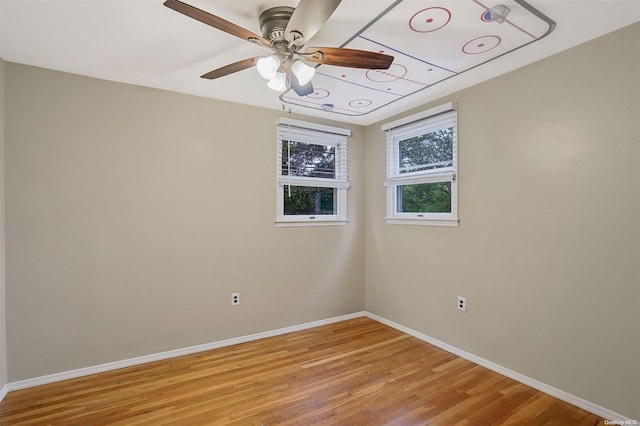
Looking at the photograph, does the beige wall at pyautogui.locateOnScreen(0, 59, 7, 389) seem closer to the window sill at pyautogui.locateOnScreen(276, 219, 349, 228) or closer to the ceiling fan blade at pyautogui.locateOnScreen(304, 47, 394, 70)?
the window sill at pyautogui.locateOnScreen(276, 219, 349, 228)

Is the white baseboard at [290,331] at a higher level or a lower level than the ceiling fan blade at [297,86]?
lower

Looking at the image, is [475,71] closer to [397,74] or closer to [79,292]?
[397,74]

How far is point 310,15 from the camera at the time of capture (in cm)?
134

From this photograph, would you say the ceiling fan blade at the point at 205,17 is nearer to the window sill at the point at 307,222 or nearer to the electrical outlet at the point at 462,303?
the window sill at the point at 307,222

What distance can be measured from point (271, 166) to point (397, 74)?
1.55 m

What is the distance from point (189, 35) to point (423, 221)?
257cm

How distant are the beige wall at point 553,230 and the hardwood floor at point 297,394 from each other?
30cm

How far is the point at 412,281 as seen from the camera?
3.39 m

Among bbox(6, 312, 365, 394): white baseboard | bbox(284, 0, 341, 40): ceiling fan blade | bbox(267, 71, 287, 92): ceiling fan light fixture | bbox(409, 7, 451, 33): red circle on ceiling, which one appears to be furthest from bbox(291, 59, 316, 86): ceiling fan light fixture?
bbox(6, 312, 365, 394): white baseboard

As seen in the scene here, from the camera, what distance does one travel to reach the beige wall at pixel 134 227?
2389 mm

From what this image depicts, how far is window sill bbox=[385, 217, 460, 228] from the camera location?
2980mm

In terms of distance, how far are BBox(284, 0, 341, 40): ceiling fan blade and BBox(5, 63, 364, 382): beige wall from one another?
6.15 ft

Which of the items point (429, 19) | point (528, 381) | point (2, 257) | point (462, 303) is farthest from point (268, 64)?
point (528, 381)

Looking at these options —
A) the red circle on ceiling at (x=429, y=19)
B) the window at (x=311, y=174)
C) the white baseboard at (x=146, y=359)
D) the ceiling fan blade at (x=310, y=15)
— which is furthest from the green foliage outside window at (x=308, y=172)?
the ceiling fan blade at (x=310, y=15)
